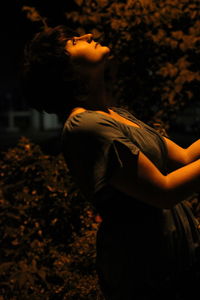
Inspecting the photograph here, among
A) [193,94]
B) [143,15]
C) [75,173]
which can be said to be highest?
[143,15]

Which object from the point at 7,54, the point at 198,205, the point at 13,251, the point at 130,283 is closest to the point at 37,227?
the point at 13,251

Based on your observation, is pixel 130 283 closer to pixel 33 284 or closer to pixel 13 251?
pixel 33 284

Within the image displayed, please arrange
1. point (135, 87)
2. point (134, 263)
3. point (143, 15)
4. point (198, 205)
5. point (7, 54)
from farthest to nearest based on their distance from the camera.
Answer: point (7, 54), point (135, 87), point (143, 15), point (198, 205), point (134, 263)

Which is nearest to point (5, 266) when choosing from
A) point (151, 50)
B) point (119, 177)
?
point (151, 50)

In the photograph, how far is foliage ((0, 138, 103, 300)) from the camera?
10.1 feet

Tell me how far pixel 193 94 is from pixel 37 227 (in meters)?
1.65

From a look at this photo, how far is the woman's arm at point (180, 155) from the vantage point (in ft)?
5.60

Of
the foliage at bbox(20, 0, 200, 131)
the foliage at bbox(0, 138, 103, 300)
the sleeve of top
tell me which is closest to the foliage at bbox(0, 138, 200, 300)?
the foliage at bbox(0, 138, 103, 300)

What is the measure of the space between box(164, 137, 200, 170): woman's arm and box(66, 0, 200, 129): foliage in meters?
1.90

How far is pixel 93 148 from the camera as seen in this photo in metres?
1.38

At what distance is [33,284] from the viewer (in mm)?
3143

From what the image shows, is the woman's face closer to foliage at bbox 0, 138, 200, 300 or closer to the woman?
the woman

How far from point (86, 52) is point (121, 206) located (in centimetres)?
50

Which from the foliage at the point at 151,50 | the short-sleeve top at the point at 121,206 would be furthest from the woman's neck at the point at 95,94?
the foliage at the point at 151,50
